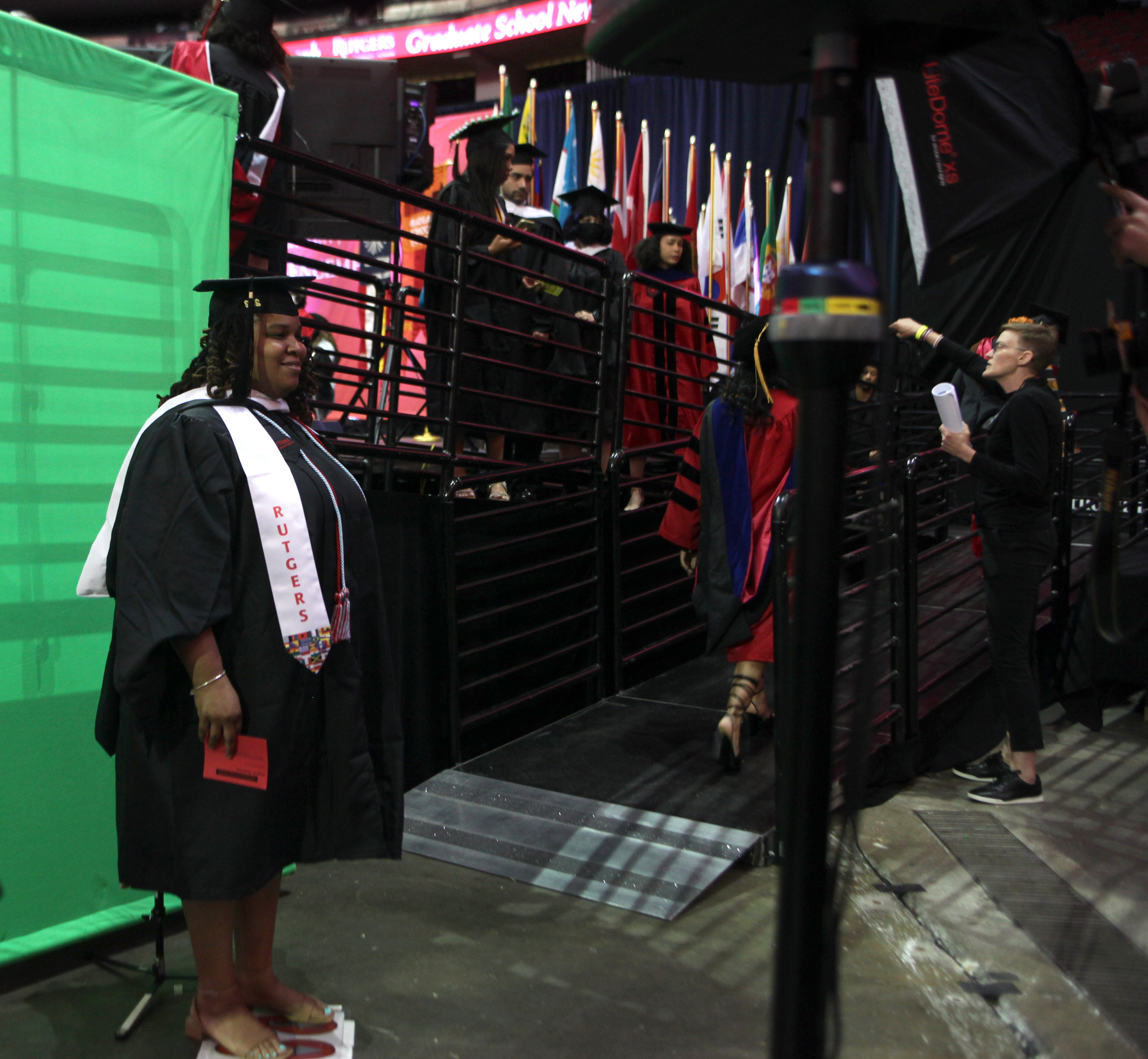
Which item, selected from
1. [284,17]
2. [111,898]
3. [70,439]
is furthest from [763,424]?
[284,17]

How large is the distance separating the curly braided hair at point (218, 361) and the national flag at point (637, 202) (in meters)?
8.97

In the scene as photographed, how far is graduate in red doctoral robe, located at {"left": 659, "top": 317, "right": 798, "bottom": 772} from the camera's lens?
4297 millimetres

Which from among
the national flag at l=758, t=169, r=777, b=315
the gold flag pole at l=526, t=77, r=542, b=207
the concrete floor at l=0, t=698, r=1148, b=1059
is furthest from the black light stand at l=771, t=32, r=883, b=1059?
the gold flag pole at l=526, t=77, r=542, b=207

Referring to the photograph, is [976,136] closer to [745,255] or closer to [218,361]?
[218,361]

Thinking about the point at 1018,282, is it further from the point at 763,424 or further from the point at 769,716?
the point at 769,716

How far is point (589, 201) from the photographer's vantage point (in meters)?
6.74

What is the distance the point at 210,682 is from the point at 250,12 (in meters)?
2.93

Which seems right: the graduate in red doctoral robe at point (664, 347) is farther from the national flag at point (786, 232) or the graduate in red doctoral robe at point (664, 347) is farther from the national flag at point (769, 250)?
the national flag at point (769, 250)

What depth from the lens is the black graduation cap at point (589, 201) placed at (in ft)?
22.0

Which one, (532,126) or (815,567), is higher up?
(532,126)

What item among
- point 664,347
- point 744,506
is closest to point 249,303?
point 744,506

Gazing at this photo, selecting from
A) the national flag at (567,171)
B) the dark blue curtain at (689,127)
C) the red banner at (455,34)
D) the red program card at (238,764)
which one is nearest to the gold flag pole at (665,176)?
the dark blue curtain at (689,127)

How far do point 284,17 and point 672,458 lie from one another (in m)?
14.1

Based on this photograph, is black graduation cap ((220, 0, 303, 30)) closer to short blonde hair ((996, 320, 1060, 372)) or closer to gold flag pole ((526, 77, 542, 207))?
short blonde hair ((996, 320, 1060, 372))
